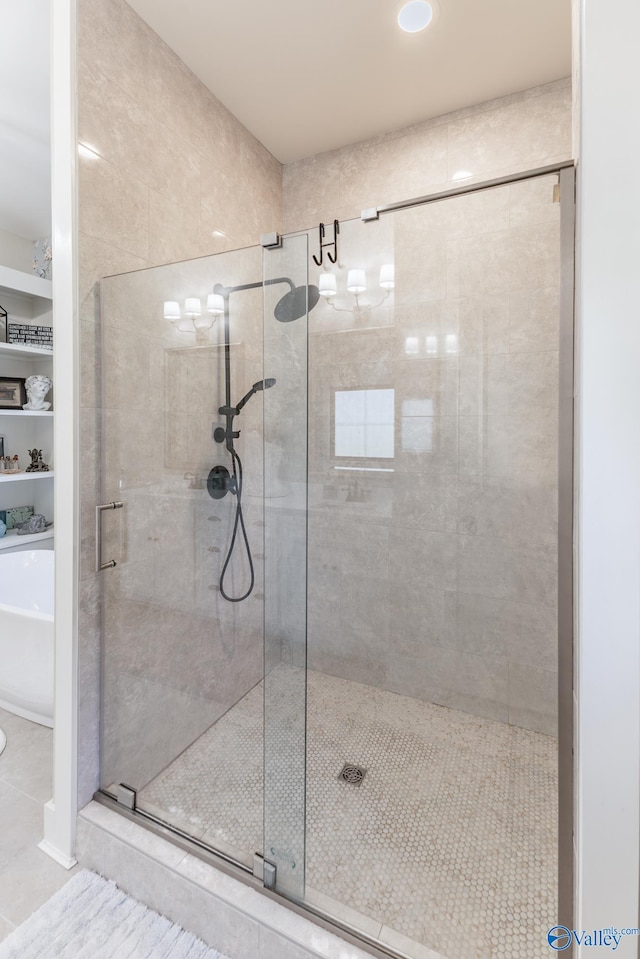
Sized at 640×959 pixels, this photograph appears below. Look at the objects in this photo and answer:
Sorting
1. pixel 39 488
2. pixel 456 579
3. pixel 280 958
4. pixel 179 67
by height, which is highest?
pixel 179 67

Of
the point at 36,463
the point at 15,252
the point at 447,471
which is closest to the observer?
the point at 447,471

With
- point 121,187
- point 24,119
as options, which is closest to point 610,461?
point 121,187

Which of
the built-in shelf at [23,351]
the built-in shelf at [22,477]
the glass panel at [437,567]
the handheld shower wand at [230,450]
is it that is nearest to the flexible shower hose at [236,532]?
the handheld shower wand at [230,450]

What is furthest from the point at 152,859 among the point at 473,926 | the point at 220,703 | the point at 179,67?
the point at 179,67

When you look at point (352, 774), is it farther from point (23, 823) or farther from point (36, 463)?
point (36, 463)

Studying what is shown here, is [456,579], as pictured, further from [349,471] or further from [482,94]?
[482,94]

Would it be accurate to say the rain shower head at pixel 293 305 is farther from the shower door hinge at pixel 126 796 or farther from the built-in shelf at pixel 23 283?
the built-in shelf at pixel 23 283

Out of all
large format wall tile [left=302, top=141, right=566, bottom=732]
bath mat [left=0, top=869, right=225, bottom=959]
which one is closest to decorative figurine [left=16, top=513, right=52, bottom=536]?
large format wall tile [left=302, top=141, right=566, bottom=732]

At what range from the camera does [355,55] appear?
176cm

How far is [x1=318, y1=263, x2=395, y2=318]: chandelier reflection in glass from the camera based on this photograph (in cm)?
164

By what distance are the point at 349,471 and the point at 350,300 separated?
0.71 m

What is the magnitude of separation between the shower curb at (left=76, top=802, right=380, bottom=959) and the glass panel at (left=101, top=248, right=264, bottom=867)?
104 mm

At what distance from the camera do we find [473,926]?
113 centimetres

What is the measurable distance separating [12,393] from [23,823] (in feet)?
7.07
